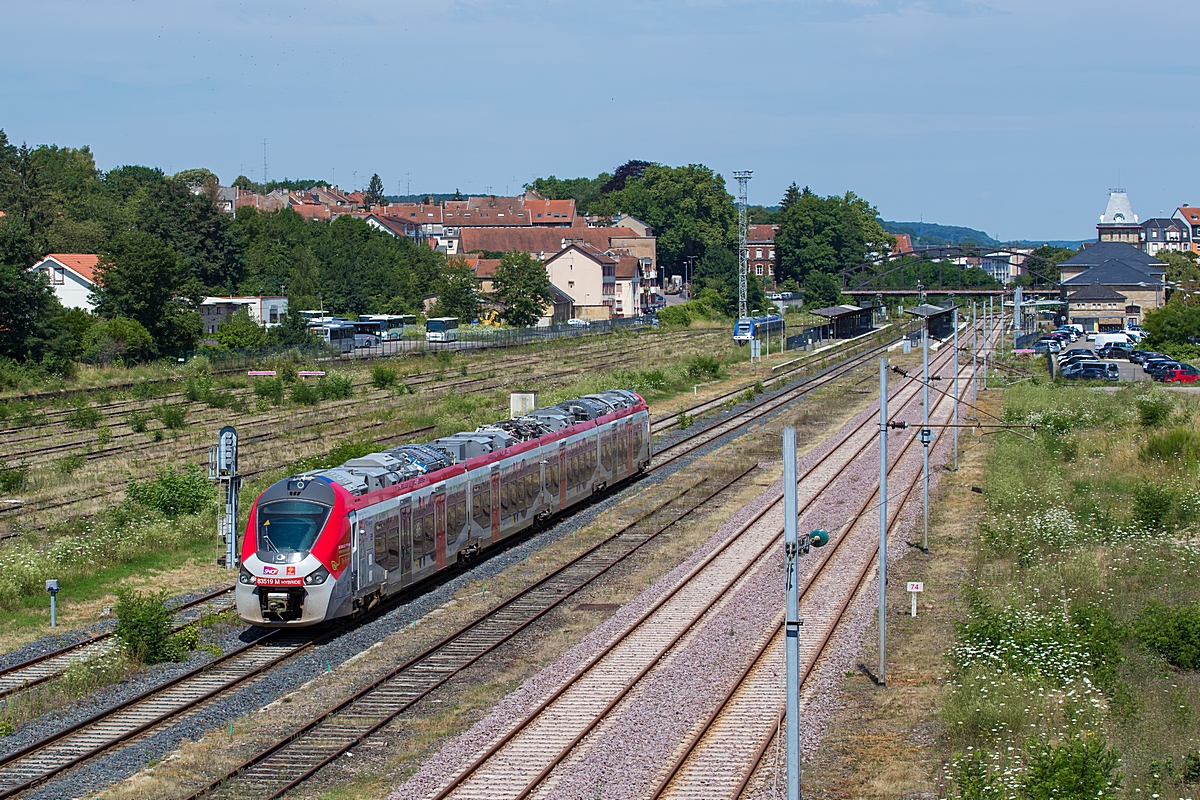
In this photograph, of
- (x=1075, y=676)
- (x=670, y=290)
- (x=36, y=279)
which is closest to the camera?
(x=1075, y=676)

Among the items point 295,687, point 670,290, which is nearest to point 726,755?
point 295,687

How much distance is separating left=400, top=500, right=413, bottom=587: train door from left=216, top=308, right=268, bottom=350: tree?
184ft

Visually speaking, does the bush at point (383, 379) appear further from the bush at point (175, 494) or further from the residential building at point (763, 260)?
the residential building at point (763, 260)

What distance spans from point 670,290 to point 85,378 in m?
121

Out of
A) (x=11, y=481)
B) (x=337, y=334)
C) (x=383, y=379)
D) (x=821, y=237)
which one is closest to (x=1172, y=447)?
(x=11, y=481)

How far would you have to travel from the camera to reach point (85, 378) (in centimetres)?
6303

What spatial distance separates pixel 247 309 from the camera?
89.5 metres

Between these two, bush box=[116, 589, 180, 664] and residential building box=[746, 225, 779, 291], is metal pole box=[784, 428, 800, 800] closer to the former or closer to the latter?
bush box=[116, 589, 180, 664]

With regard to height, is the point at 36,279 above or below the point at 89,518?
above

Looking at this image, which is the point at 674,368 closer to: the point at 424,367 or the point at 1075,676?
the point at 424,367

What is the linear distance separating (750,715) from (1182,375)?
55757 millimetres

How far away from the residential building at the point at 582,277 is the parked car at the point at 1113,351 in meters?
A: 57.7

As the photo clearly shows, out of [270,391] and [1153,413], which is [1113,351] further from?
[270,391]

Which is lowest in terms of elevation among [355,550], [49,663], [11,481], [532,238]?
[49,663]
